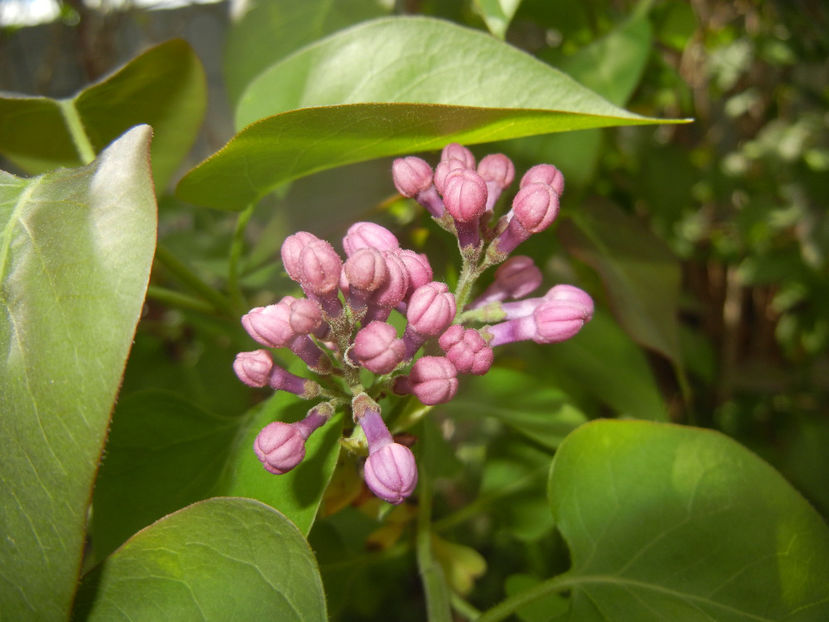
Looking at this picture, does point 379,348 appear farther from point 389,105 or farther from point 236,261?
point 236,261

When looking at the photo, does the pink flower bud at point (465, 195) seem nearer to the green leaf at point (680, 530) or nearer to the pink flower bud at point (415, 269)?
the pink flower bud at point (415, 269)

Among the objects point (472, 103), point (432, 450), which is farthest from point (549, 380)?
point (472, 103)

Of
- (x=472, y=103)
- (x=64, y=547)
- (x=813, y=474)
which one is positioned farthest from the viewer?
(x=813, y=474)

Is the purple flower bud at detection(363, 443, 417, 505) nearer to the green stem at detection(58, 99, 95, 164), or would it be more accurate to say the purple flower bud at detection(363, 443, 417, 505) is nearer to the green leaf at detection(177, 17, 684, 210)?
the green leaf at detection(177, 17, 684, 210)

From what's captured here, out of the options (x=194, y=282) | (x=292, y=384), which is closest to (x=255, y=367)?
(x=292, y=384)

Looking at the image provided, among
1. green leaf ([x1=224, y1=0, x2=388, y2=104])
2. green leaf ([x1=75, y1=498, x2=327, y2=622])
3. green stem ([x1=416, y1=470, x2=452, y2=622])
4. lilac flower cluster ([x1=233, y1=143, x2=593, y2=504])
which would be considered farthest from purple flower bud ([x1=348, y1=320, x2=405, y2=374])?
green leaf ([x1=224, y1=0, x2=388, y2=104])

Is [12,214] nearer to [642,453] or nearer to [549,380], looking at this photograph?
[642,453]
